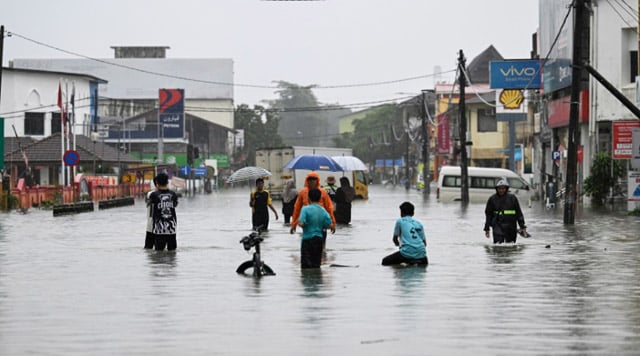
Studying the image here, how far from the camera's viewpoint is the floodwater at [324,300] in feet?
36.4

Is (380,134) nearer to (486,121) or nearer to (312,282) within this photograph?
(486,121)

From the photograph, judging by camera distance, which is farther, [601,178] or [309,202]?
[601,178]

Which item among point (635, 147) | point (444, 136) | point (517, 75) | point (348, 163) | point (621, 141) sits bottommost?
point (348, 163)

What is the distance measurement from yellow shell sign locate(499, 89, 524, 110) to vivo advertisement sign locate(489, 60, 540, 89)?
960 cm

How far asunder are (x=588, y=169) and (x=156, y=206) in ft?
133

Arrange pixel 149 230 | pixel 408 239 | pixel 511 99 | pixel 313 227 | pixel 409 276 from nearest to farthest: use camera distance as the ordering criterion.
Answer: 1. pixel 409 276
2. pixel 313 227
3. pixel 408 239
4. pixel 149 230
5. pixel 511 99

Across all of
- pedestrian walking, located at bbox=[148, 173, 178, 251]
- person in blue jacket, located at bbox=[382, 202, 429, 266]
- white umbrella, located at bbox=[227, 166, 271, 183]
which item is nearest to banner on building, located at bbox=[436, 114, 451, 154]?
white umbrella, located at bbox=[227, 166, 271, 183]

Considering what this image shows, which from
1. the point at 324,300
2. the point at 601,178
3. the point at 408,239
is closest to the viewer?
the point at 324,300

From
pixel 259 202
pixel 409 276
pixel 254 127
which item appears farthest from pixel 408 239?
pixel 254 127

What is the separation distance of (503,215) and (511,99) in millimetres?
54669

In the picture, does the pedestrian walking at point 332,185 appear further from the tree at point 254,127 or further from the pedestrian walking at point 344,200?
the tree at point 254,127

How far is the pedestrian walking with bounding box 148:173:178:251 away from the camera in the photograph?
22328 millimetres

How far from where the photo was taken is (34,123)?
10112cm

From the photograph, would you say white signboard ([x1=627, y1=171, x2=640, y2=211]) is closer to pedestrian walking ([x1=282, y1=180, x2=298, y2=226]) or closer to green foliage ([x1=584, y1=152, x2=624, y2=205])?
green foliage ([x1=584, y1=152, x2=624, y2=205])
